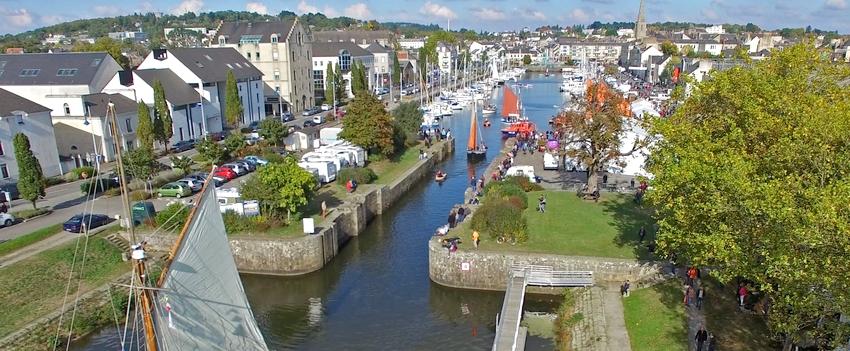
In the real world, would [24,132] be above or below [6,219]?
above

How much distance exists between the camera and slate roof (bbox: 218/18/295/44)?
255 feet

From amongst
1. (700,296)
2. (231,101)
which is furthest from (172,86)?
(700,296)

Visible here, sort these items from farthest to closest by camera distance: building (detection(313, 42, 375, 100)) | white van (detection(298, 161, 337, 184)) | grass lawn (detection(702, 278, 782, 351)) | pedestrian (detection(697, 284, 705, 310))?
building (detection(313, 42, 375, 100)) < white van (detection(298, 161, 337, 184)) < pedestrian (detection(697, 284, 705, 310)) < grass lawn (detection(702, 278, 782, 351))

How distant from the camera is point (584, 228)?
31.4 meters

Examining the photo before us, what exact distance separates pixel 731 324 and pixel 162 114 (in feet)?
154

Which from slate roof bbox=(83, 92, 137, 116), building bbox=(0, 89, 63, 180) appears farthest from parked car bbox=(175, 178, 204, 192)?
slate roof bbox=(83, 92, 137, 116)

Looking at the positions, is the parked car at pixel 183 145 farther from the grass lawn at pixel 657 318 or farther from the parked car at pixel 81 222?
the grass lawn at pixel 657 318

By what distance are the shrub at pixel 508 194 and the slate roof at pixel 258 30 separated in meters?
50.0

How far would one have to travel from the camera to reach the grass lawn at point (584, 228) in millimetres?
28391

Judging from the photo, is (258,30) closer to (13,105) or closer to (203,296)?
(13,105)

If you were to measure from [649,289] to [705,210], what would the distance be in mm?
8471

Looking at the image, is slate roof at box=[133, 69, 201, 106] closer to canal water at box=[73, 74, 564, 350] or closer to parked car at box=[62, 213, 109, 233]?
parked car at box=[62, 213, 109, 233]

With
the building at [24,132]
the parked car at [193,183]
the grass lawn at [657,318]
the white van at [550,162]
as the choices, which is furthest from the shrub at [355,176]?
the grass lawn at [657,318]

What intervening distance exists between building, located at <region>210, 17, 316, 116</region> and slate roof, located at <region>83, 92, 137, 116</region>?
84.6 feet
